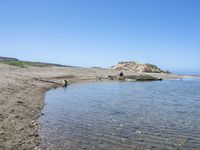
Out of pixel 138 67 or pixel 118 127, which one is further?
pixel 138 67

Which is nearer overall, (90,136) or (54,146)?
(54,146)

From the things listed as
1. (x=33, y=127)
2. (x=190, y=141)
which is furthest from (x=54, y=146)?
(x=190, y=141)

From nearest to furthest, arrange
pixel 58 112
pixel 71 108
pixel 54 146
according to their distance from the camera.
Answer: pixel 54 146 < pixel 58 112 < pixel 71 108

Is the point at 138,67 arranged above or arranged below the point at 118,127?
above

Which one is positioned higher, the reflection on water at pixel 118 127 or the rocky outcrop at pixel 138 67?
the rocky outcrop at pixel 138 67

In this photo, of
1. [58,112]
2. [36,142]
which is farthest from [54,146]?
[58,112]

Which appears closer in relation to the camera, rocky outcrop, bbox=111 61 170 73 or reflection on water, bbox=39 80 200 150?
reflection on water, bbox=39 80 200 150

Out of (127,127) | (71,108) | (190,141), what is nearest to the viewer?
(190,141)

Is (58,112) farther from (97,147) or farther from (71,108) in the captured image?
(97,147)

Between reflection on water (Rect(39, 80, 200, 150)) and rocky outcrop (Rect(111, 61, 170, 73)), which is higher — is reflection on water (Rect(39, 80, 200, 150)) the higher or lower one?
the lower one

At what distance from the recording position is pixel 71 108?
25984 mm

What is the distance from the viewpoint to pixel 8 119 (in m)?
18.0

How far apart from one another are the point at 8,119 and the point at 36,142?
3777 mm

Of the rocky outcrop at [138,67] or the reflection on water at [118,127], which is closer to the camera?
the reflection on water at [118,127]
